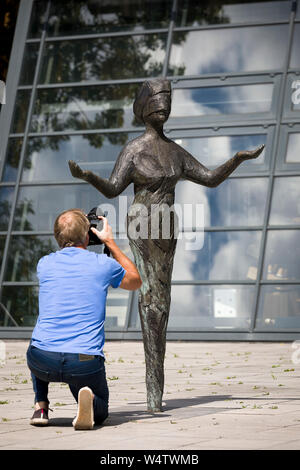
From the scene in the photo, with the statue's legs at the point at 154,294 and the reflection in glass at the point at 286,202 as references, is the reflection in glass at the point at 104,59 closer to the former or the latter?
the reflection in glass at the point at 286,202

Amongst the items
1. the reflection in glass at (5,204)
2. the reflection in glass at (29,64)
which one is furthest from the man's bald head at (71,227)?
the reflection in glass at (29,64)

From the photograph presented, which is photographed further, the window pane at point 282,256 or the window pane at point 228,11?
the window pane at point 228,11

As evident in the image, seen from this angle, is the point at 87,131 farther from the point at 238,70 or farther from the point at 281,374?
the point at 281,374

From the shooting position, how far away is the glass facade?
14773mm

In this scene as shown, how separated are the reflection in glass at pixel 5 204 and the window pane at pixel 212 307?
330cm

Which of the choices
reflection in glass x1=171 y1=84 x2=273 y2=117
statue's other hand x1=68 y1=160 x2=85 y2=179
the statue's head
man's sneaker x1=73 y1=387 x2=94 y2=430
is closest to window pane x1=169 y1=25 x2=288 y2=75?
reflection in glass x1=171 y1=84 x2=273 y2=117

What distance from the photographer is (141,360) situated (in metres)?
11.1

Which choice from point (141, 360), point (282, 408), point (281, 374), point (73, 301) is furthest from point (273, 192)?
point (73, 301)

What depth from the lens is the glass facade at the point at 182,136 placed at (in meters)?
14.8

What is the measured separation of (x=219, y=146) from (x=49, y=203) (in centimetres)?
309

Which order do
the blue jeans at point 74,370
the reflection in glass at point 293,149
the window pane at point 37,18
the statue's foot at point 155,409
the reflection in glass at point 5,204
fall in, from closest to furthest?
the blue jeans at point 74,370, the statue's foot at point 155,409, the reflection in glass at point 293,149, the reflection in glass at point 5,204, the window pane at point 37,18

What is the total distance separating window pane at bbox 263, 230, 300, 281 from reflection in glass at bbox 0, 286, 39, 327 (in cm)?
393

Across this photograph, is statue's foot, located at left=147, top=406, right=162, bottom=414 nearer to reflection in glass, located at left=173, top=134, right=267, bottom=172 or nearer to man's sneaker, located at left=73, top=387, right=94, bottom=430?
man's sneaker, located at left=73, top=387, right=94, bottom=430

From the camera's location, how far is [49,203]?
52.6ft
